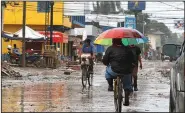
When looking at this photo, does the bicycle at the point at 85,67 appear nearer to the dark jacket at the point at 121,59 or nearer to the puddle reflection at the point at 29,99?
the puddle reflection at the point at 29,99

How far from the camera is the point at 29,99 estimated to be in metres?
11.5

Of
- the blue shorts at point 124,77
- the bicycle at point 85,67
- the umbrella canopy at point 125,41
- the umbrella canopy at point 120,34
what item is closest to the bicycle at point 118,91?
the blue shorts at point 124,77

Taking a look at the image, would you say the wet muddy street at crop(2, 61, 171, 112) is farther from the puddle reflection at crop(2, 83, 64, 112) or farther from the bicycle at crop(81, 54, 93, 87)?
the bicycle at crop(81, 54, 93, 87)

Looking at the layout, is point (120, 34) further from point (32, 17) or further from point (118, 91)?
point (32, 17)

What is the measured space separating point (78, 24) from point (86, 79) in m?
39.5

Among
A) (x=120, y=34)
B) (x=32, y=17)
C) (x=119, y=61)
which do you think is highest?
(x=32, y=17)

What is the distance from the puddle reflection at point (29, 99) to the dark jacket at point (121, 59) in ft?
5.70

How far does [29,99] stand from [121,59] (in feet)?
10.0

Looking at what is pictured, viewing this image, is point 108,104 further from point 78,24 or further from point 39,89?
point 78,24

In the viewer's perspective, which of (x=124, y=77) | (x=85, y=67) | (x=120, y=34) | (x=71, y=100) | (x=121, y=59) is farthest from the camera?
(x=85, y=67)

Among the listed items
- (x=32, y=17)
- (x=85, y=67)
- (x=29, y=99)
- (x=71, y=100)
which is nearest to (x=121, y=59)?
(x=71, y=100)

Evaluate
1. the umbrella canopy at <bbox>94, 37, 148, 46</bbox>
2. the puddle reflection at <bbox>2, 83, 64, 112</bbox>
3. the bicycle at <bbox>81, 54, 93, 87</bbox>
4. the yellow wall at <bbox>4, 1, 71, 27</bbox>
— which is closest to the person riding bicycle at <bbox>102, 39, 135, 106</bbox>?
the umbrella canopy at <bbox>94, 37, 148, 46</bbox>

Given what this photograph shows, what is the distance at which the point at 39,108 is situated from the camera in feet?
32.4

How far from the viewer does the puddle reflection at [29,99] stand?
32.4 feet
